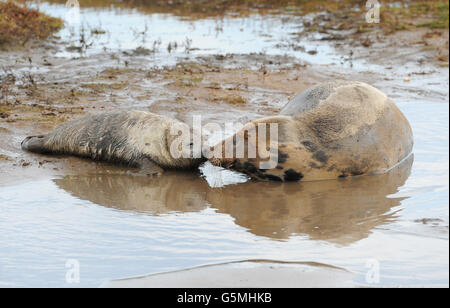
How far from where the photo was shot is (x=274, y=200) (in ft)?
19.3

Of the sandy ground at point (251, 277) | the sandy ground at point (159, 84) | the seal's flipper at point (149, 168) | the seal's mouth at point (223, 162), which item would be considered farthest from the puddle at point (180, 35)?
the sandy ground at point (251, 277)

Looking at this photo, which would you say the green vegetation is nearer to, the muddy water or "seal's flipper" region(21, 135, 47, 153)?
"seal's flipper" region(21, 135, 47, 153)

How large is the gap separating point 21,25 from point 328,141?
10294 millimetres

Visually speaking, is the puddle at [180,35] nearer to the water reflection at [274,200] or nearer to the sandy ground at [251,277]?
the water reflection at [274,200]

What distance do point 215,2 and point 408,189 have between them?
15292 mm

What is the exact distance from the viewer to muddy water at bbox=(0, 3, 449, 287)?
420 centimetres

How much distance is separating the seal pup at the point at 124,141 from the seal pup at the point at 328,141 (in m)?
0.63

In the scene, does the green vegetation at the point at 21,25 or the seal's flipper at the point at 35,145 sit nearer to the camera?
the seal's flipper at the point at 35,145

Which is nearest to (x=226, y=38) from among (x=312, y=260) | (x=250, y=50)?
(x=250, y=50)

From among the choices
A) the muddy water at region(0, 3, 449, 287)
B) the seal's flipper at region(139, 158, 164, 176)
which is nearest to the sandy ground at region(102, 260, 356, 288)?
the muddy water at region(0, 3, 449, 287)

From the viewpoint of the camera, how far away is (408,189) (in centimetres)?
608

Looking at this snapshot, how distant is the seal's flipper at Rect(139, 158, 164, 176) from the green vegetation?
7.44 metres

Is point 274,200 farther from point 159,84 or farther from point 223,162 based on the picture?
point 159,84

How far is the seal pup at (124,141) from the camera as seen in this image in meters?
6.73
